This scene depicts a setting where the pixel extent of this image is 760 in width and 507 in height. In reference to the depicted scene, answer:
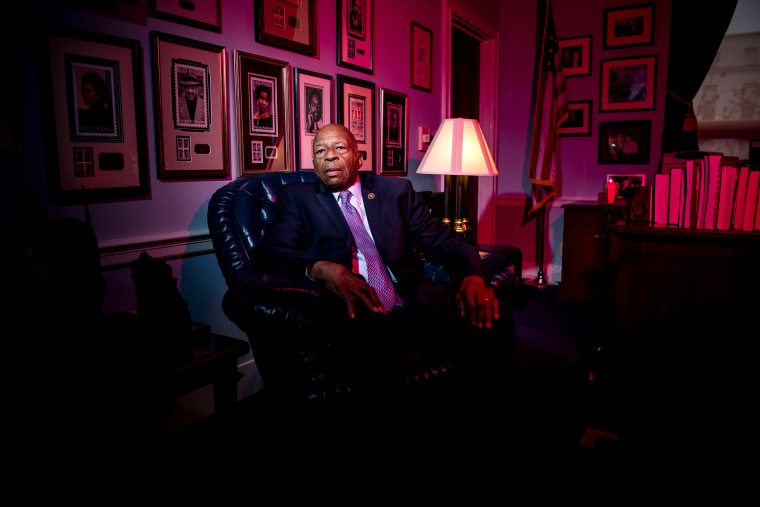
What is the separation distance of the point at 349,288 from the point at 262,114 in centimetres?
121

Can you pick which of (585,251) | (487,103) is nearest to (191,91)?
(585,251)

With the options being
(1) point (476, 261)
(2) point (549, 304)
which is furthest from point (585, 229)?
(1) point (476, 261)

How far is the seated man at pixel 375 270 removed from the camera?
4.79ft

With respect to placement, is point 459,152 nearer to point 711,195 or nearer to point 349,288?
point 711,195

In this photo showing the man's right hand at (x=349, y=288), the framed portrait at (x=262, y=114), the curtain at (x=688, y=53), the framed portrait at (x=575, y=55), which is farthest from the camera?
the framed portrait at (x=575, y=55)

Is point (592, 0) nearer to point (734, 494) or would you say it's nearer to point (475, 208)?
point (475, 208)

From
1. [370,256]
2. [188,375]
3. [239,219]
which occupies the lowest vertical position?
[188,375]

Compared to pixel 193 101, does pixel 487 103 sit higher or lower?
higher

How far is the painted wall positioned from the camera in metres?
1.53

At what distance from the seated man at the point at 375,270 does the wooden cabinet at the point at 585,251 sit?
2.39 m

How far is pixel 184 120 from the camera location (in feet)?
6.43

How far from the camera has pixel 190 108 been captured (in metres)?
1.98

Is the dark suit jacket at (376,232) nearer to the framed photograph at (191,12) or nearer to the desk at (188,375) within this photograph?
the desk at (188,375)

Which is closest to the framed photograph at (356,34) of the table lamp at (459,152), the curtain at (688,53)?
the table lamp at (459,152)
